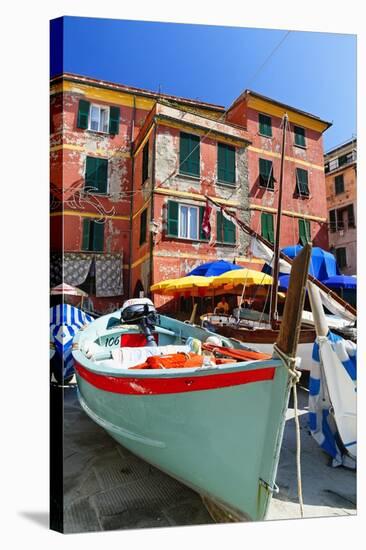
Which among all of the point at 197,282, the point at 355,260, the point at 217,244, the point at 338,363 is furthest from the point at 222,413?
the point at 217,244

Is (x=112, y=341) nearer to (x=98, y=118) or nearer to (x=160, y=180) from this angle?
(x=160, y=180)

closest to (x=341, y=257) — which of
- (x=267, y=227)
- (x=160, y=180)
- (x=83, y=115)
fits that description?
(x=267, y=227)

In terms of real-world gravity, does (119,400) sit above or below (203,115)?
below

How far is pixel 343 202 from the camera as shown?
2.93 m

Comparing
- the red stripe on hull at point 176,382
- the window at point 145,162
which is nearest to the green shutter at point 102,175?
the window at point 145,162

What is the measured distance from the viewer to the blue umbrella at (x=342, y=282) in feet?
9.01

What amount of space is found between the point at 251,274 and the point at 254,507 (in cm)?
234

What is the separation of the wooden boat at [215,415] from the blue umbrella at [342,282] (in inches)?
41.4

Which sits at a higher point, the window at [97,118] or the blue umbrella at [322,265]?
the window at [97,118]

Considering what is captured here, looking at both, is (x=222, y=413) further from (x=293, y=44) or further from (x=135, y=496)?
(x=293, y=44)

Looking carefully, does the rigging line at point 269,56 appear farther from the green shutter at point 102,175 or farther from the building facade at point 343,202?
the green shutter at point 102,175

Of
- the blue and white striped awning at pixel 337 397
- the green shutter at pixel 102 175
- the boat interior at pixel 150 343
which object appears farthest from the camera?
the green shutter at pixel 102 175

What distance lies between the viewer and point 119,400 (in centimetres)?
212

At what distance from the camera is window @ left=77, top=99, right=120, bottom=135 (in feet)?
8.43
